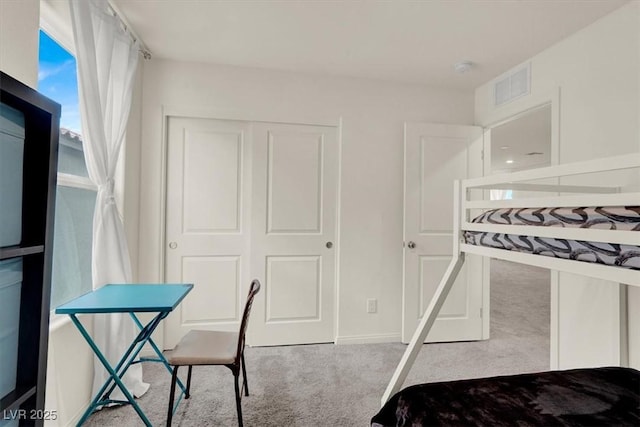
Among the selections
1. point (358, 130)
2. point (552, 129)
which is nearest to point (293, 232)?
point (358, 130)

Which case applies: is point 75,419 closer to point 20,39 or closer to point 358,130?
point 20,39

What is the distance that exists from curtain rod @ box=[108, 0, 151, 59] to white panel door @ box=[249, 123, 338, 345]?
1.01 m

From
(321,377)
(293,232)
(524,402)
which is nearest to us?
(524,402)

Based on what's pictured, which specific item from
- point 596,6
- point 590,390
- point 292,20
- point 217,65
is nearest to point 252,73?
point 217,65

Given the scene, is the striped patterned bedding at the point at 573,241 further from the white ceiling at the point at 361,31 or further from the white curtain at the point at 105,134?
the white curtain at the point at 105,134

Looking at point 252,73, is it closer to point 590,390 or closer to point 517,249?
point 517,249

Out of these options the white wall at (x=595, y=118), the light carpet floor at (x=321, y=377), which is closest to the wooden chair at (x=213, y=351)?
the light carpet floor at (x=321, y=377)

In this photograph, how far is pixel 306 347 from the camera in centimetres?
288

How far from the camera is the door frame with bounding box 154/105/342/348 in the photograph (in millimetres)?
2721

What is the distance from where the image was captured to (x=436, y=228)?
3080 millimetres

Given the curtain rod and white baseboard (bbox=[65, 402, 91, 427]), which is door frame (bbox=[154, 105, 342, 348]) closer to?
the curtain rod

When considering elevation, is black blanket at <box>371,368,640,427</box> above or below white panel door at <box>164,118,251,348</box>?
below

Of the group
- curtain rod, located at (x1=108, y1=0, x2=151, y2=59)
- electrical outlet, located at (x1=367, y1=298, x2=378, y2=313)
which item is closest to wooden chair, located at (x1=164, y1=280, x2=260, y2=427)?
electrical outlet, located at (x1=367, y1=298, x2=378, y2=313)

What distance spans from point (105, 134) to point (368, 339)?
266cm
